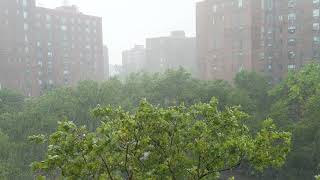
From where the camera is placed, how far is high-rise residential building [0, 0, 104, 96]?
76125mm

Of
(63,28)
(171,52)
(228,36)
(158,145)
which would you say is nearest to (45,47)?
(63,28)

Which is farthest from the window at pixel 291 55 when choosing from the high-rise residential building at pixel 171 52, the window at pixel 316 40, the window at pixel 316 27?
the high-rise residential building at pixel 171 52

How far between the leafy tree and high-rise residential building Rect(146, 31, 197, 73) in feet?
370

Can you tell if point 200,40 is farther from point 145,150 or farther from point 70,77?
point 145,150

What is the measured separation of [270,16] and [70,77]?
4440cm

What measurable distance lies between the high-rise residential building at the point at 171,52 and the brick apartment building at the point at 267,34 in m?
56.7

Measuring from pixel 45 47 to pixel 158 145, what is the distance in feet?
250

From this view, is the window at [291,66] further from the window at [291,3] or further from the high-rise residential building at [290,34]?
the window at [291,3]

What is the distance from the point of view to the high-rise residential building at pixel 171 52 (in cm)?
12594

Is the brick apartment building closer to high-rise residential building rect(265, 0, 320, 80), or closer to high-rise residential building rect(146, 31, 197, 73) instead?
high-rise residential building rect(265, 0, 320, 80)

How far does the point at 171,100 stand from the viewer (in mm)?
46312

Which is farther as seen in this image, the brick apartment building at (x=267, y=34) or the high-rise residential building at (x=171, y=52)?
the high-rise residential building at (x=171, y=52)

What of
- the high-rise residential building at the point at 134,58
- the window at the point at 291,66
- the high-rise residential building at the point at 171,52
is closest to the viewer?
the window at the point at 291,66

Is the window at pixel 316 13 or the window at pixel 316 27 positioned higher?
the window at pixel 316 13
